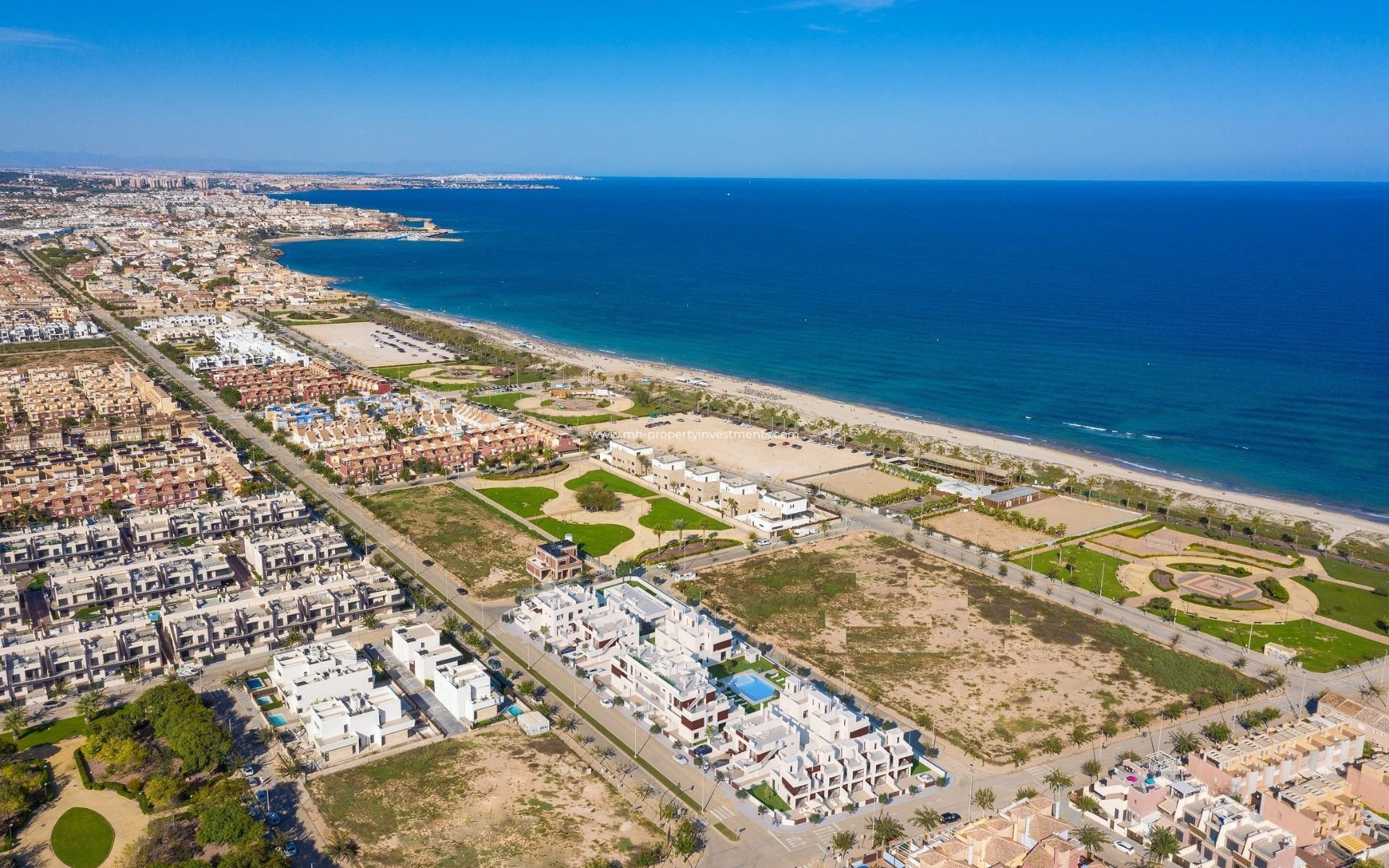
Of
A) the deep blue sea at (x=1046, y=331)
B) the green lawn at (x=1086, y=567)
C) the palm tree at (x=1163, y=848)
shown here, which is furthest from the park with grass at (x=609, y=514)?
the deep blue sea at (x=1046, y=331)

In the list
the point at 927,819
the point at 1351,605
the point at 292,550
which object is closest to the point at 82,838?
the point at 292,550

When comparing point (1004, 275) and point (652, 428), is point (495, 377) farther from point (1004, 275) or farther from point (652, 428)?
point (1004, 275)

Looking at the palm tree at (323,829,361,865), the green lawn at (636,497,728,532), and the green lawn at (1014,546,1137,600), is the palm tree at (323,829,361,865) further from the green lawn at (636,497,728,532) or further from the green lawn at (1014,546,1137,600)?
the green lawn at (1014,546,1137,600)

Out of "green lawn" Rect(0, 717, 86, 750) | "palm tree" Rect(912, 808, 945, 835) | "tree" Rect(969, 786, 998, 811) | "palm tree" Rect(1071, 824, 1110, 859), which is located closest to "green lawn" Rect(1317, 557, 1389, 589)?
"palm tree" Rect(1071, 824, 1110, 859)

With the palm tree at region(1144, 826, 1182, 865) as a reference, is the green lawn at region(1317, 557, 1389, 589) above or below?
below

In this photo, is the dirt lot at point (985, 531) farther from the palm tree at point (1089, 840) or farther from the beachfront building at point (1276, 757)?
the palm tree at point (1089, 840)

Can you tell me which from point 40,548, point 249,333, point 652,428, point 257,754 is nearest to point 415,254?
point 249,333

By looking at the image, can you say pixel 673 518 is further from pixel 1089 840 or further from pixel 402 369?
pixel 402 369
